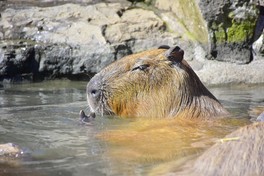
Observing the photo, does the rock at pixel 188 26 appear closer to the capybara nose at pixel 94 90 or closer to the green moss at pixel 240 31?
the green moss at pixel 240 31

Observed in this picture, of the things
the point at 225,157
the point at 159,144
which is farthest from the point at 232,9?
the point at 225,157

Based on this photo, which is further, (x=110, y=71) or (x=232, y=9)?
(x=232, y=9)

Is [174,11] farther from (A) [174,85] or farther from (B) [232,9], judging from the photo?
(A) [174,85]

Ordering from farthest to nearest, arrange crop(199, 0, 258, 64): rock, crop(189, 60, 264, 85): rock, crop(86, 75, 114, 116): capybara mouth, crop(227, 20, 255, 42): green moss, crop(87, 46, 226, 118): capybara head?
crop(227, 20, 255, 42): green moss, crop(199, 0, 258, 64): rock, crop(189, 60, 264, 85): rock, crop(86, 75, 114, 116): capybara mouth, crop(87, 46, 226, 118): capybara head

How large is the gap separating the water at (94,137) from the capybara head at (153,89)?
0.14m

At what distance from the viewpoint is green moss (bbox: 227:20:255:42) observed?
8.18 metres

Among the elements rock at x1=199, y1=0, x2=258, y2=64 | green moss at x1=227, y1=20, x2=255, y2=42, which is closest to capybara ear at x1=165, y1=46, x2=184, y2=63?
rock at x1=199, y1=0, x2=258, y2=64

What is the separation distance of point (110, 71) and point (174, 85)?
22.0 inches

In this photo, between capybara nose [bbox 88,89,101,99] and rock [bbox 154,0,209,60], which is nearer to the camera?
capybara nose [bbox 88,89,101,99]

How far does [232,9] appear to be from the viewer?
816 centimetres

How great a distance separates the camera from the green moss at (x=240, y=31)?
8180 millimetres

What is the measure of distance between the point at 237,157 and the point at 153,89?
99.7 inches

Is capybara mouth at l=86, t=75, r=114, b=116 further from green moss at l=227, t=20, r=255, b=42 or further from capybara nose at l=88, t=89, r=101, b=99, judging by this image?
green moss at l=227, t=20, r=255, b=42

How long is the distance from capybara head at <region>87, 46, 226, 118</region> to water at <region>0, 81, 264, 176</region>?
14cm
